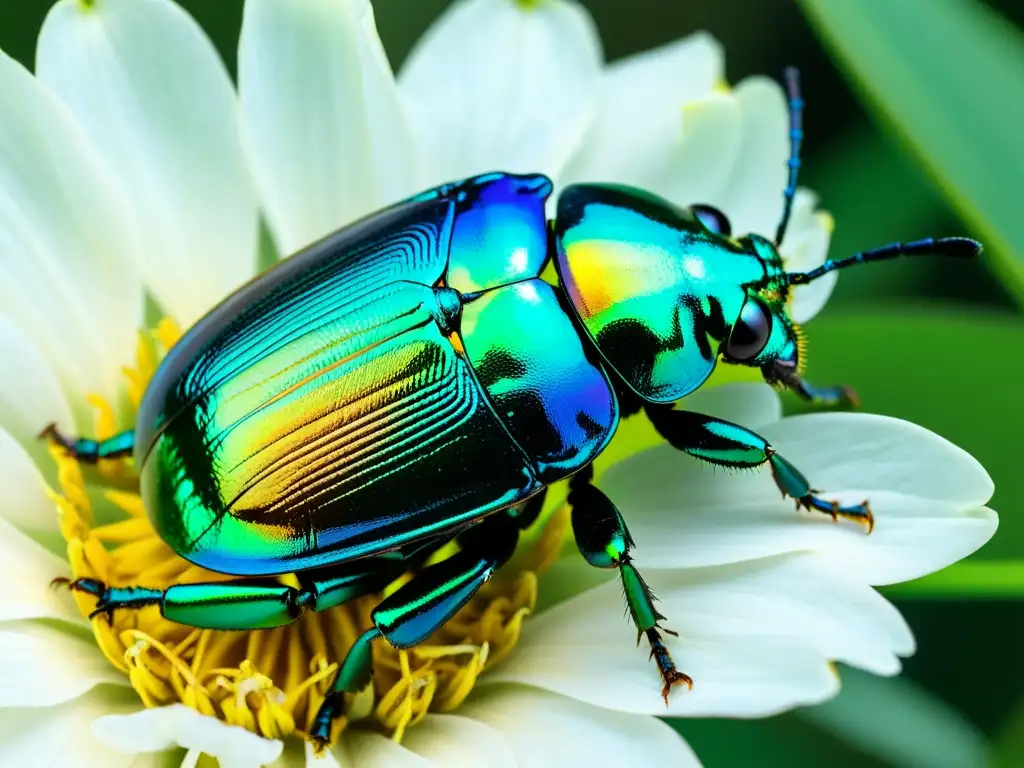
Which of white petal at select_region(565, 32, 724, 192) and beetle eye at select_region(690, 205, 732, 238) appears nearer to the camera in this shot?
beetle eye at select_region(690, 205, 732, 238)

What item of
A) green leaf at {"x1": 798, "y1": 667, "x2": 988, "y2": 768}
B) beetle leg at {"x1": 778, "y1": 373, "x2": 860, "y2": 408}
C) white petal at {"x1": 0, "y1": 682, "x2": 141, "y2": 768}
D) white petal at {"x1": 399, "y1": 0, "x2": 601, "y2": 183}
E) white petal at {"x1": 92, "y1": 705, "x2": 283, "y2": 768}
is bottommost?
green leaf at {"x1": 798, "y1": 667, "x2": 988, "y2": 768}

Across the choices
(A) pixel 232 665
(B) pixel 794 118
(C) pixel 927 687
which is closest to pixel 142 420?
(A) pixel 232 665

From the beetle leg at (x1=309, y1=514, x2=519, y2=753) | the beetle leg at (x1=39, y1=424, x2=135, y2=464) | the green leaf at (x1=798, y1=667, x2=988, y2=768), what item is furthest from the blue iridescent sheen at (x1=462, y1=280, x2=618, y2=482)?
the green leaf at (x1=798, y1=667, x2=988, y2=768)

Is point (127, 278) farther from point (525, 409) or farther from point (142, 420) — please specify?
point (525, 409)

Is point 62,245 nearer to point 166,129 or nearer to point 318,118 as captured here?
point 166,129

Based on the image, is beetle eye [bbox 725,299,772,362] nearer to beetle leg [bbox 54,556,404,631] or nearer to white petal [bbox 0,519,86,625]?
beetle leg [bbox 54,556,404,631]

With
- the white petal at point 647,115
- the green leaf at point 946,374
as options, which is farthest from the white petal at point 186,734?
the white petal at point 647,115

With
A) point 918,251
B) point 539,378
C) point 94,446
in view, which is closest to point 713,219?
point 918,251
